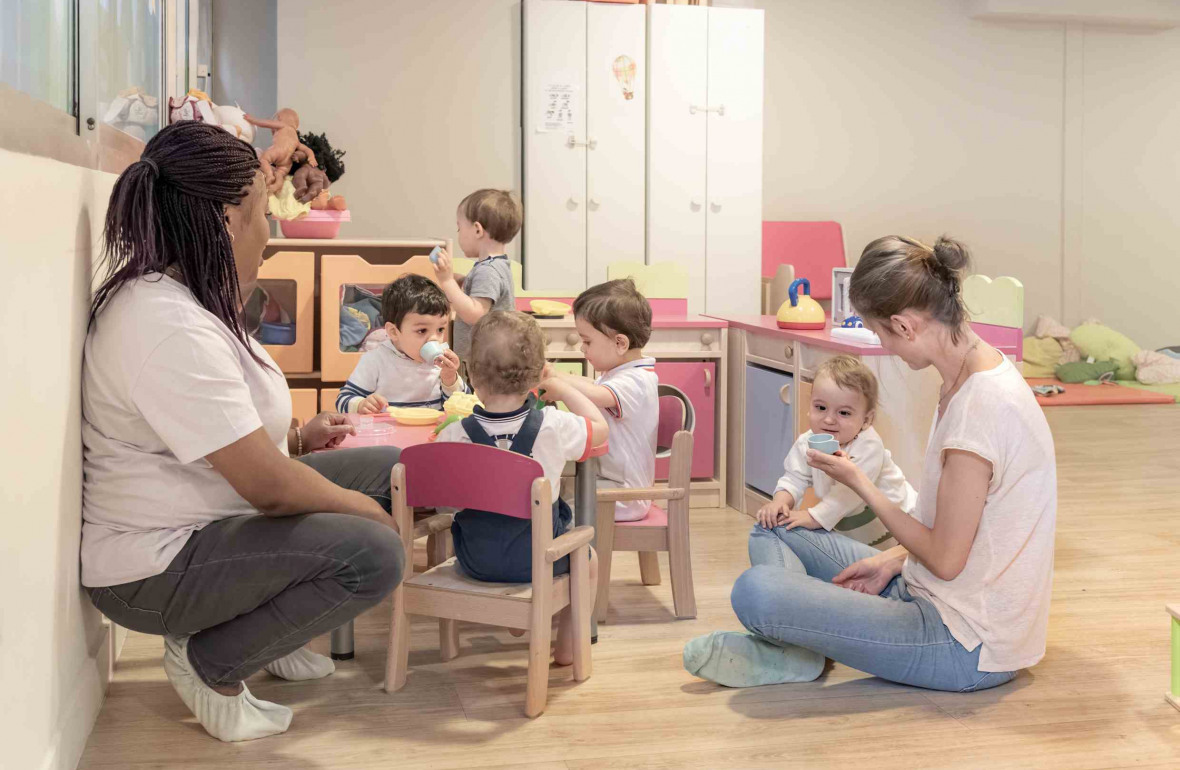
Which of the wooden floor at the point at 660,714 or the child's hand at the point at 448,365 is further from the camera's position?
the child's hand at the point at 448,365

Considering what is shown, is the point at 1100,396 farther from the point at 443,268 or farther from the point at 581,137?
the point at 443,268

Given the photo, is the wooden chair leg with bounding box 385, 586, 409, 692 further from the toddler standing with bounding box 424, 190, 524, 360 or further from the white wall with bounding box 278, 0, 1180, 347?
the white wall with bounding box 278, 0, 1180, 347

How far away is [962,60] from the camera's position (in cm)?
737

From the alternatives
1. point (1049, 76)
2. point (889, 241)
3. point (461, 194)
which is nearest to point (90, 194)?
point (889, 241)

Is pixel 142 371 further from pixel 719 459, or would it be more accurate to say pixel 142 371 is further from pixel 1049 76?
pixel 1049 76

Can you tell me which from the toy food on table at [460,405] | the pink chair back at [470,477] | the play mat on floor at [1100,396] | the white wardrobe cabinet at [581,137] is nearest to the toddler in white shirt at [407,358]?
the toy food on table at [460,405]

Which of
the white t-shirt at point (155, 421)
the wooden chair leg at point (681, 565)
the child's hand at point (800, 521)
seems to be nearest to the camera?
the white t-shirt at point (155, 421)

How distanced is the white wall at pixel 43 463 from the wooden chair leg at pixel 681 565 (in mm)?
1364

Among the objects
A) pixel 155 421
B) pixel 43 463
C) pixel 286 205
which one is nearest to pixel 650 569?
pixel 155 421

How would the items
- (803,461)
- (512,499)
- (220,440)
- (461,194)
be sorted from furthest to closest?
(461,194) → (803,461) → (512,499) → (220,440)

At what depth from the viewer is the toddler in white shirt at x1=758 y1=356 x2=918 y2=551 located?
2670 millimetres

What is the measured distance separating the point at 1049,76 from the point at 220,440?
7.13 meters

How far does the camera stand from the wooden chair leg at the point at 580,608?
7.72 feet

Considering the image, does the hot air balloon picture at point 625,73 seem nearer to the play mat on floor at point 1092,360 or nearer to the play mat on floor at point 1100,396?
the play mat on floor at point 1100,396
